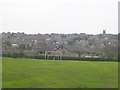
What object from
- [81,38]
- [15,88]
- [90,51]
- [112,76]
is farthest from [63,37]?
[15,88]

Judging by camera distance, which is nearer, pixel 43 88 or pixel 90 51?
pixel 43 88

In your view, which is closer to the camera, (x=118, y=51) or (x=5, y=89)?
(x=5, y=89)

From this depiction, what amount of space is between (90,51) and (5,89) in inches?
2503

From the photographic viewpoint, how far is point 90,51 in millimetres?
83125

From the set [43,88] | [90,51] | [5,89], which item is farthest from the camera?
[90,51]

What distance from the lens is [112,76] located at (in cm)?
2995

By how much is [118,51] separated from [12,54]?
1990cm

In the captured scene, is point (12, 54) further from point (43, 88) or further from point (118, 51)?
point (43, 88)

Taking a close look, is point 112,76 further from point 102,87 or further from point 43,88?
point 43,88

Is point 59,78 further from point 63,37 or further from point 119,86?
point 63,37

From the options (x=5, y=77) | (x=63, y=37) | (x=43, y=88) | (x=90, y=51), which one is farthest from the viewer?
(x=63, y=37)

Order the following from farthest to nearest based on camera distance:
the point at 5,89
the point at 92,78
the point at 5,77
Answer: the point at 92,78 → the point at 5,77 → the point at 5,89

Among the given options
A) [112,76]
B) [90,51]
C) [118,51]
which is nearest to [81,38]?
[90,51]

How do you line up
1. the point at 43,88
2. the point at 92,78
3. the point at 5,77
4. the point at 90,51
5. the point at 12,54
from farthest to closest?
1. the point at 90,51
2. the point at 12,54
3. the point at 92,78
4. the point at 5,77
5. the point at 43,88
